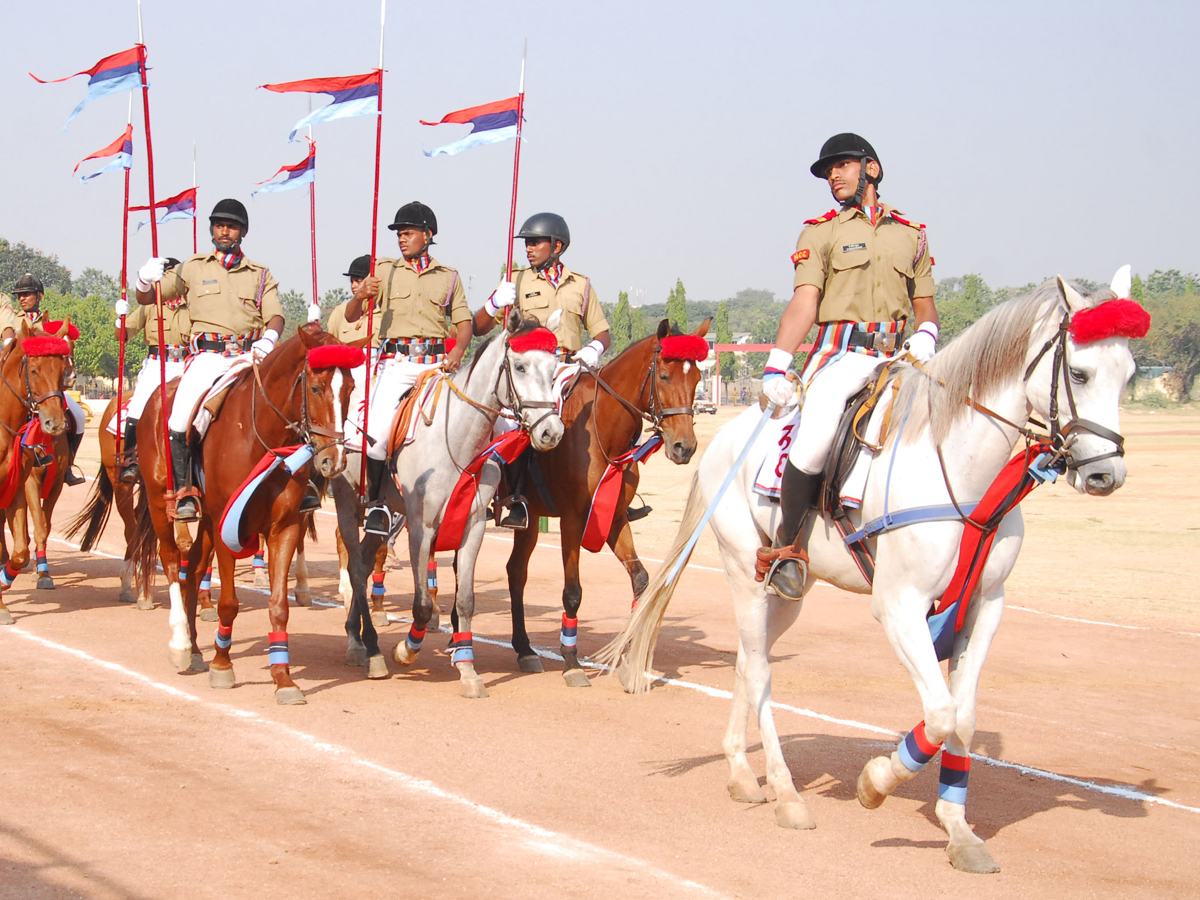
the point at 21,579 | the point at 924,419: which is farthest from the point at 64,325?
the point at 924,419

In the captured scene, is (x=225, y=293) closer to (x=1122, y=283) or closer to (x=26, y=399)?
(x=26, y=399)

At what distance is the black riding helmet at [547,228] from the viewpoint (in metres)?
11.3

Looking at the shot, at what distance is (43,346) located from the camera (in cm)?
1235

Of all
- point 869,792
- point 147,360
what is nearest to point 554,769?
point 869,792

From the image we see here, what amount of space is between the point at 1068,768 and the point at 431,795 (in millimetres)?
3926

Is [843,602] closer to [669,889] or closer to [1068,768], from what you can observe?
[1068,768]

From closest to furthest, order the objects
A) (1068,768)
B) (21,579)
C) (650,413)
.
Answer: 1. (1068,768)
2. (650,413)
3. (21,579)

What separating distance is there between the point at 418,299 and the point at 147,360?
3.45 m

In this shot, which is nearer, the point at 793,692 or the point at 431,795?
the point at 431,795

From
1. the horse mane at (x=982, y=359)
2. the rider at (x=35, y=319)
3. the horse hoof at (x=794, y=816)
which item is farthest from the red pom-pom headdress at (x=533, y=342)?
the rider at (x=35, y=319)

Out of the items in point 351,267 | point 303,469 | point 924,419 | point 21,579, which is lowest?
point 21,579

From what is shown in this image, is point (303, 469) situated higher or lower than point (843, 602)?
higher

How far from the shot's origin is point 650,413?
32.9 feet

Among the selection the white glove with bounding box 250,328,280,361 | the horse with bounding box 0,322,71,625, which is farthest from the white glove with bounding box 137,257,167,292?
the horse with bounding box 0,322,71,625
